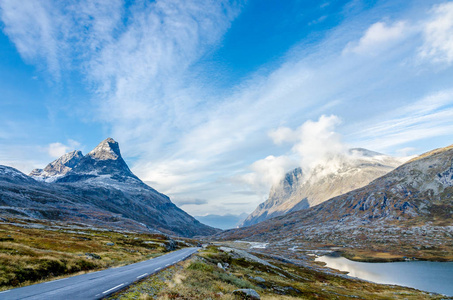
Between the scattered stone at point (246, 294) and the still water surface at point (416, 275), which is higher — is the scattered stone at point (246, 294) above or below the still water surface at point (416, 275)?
above

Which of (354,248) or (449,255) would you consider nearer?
(449,255)

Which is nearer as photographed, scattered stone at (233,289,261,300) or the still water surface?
scattered stone at (233,289,261,300)

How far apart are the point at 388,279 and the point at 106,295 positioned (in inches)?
4585

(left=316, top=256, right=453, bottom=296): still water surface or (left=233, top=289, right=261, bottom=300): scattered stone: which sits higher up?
(left=233, top=289, right=261, bottom=300): scattered stone

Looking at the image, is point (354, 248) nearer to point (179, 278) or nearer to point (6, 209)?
point (179, 278)

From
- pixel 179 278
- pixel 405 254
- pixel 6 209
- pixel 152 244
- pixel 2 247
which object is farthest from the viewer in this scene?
pixel 6 209

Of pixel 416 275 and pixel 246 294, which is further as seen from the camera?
pixel 416 275

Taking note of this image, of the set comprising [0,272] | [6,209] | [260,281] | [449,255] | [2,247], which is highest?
[6,209]

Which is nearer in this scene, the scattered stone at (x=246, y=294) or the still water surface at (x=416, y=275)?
the scattered stone at (x=246, y=294)

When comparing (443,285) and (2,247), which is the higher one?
(2,247)

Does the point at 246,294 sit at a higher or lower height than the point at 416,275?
higher

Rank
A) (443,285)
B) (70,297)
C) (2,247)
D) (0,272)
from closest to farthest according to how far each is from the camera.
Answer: (70,297) < (0,272) < (2,247) < (443,285)

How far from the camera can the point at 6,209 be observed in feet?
588

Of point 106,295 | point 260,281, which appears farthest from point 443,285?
point 106,295
